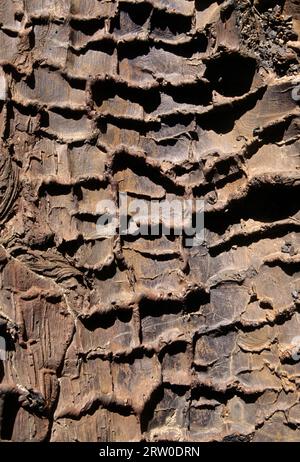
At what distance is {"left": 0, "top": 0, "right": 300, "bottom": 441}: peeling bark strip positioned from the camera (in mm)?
1861

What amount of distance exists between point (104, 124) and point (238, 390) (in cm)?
101

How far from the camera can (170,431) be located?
194 centimetres

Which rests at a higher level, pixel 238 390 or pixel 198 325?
pixel 198 325

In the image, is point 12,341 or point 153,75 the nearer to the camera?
point 12,341

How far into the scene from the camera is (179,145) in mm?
2057

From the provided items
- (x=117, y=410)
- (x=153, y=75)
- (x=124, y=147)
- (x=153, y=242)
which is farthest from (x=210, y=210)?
(x=117, y=410)

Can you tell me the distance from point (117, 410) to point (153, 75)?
114cm

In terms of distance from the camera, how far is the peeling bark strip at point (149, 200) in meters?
1.86

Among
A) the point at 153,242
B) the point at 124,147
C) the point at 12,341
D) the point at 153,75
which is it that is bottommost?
the point at 12,341

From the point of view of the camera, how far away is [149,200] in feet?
6.66
